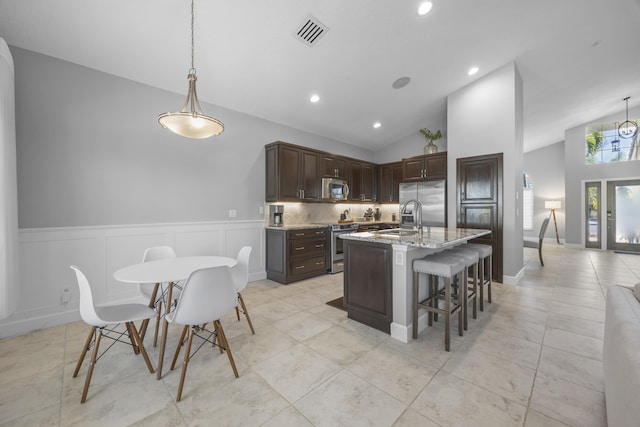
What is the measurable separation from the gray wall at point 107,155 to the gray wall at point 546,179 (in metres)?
9.74

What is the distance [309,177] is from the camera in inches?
193

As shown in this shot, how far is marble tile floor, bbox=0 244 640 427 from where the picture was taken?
1.53 meters

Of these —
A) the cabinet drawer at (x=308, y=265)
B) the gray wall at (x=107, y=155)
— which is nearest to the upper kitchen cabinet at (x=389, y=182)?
the cabinet drawer at (x=308, y=265)

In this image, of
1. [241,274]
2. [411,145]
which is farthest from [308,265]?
[411,145]

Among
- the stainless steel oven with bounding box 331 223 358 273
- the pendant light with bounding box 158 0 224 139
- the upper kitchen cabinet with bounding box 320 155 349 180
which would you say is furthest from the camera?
the upper kitchen cabinet with bounding box 320 155 349 180

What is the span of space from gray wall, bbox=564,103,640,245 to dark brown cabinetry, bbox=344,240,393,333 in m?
8.56

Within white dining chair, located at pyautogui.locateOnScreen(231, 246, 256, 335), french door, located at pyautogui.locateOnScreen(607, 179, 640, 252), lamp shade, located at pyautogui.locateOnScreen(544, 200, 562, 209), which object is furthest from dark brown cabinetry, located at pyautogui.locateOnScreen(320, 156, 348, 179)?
french door, located at pyautogui.locateOnScreen(607, 179, 640, 252)

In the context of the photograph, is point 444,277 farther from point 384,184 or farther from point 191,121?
point 384,184

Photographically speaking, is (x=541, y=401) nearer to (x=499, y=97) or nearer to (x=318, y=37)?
(x=318, y=37)

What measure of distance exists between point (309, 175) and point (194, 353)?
344 centimetres

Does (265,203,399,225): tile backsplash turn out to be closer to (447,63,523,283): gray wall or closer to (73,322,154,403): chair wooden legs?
(447,63,523,283): gray wall

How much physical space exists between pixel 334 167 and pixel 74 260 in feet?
13.8

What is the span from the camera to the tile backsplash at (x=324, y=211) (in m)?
5.06

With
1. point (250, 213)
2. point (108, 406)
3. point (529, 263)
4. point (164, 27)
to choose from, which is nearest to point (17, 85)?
point (164, 27)
